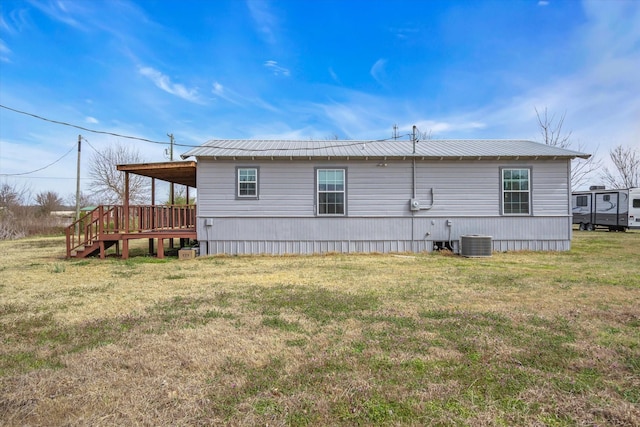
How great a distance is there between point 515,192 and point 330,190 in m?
5.89

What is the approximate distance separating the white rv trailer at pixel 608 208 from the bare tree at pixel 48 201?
38.0m

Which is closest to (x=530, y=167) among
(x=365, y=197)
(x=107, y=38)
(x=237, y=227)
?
(x=365, y=197)

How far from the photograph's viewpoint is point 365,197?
10594 mm

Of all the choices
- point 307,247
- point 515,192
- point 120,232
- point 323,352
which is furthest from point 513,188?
point 120,232

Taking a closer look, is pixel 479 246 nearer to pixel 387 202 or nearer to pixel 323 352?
pixel 387 202

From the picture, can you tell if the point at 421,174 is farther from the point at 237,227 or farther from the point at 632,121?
the point at 632,121

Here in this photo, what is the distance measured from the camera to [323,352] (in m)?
3.03

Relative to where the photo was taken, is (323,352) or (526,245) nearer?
(323,352)

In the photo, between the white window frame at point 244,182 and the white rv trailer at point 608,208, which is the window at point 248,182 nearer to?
the white window frame at point 244,182

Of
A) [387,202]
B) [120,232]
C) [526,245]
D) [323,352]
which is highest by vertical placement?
[387,202]

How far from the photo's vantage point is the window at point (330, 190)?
34.6 ft

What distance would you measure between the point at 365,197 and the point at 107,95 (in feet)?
47.7

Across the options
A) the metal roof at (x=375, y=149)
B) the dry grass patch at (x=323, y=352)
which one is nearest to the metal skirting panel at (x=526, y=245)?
the metal roof at (x=375, y=149)

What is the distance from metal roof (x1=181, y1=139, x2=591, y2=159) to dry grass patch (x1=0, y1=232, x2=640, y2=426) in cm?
503
